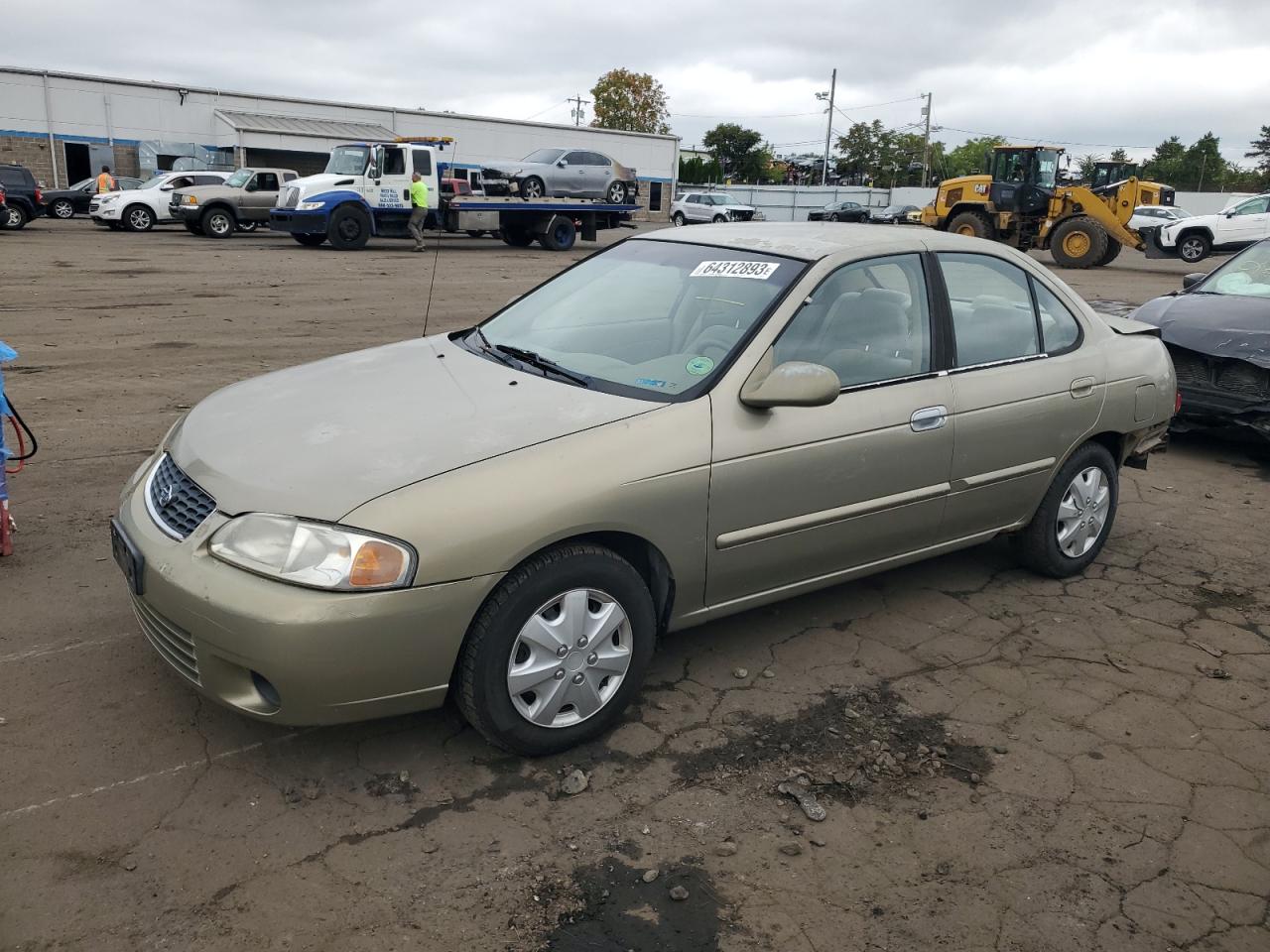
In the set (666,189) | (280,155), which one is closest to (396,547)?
(280,155)

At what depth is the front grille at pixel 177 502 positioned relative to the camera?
3.01 m

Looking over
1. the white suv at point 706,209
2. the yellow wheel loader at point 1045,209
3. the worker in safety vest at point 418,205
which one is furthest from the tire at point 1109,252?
the white suv at point 706,209

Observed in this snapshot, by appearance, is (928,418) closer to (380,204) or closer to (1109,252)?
(380,204)

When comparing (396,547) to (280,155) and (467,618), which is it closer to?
(467,618)

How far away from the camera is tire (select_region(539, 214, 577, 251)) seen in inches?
967

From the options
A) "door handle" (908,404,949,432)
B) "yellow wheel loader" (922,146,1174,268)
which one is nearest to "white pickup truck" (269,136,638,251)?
"yellow wheel loader" (922,146,1174,268)

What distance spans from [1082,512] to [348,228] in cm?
2018

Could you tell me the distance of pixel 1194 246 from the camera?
26.1m

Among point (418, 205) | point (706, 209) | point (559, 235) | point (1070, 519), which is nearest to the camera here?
point (1070, 519)

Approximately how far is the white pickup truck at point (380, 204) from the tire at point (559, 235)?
0.11 feet

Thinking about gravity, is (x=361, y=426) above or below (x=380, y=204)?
below

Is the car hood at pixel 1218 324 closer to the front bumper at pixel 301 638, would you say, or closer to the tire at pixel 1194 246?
the front bumper at pixel 301 638

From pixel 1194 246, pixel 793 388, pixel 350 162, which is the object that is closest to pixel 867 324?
pixel 793 388

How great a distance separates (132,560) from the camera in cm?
309
